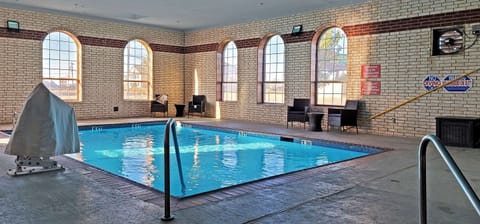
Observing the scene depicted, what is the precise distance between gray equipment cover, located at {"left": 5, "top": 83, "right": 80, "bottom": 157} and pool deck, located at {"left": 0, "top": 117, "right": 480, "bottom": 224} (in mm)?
290

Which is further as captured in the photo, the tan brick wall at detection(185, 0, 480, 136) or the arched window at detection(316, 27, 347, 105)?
the arched window at detection(316, 27, 347, 105)

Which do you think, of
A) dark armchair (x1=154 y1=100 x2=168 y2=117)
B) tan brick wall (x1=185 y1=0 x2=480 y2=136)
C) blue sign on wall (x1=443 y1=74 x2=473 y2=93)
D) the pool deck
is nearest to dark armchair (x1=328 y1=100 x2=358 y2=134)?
tan brick wall (x1=185 y1=0 x2=480 y2=136)

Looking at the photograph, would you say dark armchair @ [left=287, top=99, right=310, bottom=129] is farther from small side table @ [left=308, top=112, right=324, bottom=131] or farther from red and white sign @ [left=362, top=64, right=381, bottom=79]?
red and white sign @ [left=362, top=64, right=381, bottom=79]

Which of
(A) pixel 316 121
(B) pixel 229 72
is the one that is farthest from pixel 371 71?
(B) pixel 229 72

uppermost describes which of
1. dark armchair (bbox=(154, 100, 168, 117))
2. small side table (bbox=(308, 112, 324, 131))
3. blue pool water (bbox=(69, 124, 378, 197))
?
dark armchair (bbox=(154, 100, 168, 117))

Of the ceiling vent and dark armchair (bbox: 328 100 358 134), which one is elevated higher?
the ceiling vent

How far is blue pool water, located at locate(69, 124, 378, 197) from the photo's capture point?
5204 millimetres

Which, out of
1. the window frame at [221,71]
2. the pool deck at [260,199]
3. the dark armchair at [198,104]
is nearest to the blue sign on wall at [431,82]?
the pool deck at [260,199]

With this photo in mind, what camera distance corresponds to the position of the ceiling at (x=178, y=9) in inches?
374

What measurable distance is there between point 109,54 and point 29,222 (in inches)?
387

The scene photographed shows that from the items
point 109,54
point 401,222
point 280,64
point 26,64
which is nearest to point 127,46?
point 109,54

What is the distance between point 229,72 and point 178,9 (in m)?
2.98

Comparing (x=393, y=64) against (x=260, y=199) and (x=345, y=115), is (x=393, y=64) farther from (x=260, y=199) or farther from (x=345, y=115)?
(x=260, y=199)

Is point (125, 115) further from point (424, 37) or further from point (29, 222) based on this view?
point (29, 222)
